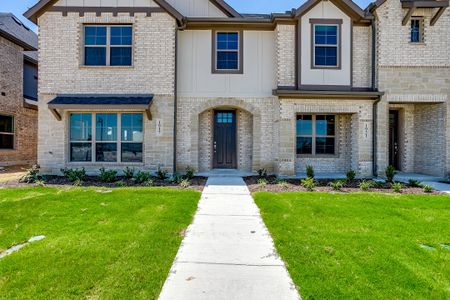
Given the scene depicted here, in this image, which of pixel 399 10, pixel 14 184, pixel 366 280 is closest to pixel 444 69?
pixel 399 10

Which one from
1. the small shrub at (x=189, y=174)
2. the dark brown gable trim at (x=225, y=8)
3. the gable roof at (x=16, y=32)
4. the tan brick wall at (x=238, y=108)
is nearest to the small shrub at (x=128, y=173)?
the tan brick wall at (x=238, y=108)

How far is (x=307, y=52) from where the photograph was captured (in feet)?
36.1

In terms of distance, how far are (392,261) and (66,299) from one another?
397cm

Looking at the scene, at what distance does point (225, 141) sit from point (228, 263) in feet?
28.8

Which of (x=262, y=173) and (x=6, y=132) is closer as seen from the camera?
(x=262, y=173)

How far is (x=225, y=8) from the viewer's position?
1214 cm

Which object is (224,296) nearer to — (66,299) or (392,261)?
(66,299)

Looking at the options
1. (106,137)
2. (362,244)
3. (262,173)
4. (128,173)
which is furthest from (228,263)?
(106,137)

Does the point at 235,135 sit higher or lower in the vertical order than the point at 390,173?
higher

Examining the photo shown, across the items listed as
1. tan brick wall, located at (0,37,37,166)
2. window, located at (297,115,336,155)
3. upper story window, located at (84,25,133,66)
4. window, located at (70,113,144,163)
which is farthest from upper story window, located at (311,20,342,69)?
tan brick wall, located at (0,37,37,166)

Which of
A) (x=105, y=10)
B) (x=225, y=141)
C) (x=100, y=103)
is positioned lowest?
(x=225, y=141)

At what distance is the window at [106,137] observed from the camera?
1122 cm

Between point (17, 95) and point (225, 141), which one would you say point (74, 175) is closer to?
point (225, 141)

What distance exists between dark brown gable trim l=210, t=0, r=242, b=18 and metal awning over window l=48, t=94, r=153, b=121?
5.02 meters
